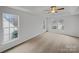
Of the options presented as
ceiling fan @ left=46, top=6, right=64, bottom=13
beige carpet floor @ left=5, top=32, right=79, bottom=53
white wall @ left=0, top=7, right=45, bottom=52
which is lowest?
beige carpet floor @ left=5, top=32, right=79, bottom=53

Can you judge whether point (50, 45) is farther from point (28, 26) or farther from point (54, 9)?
point (54, 9)

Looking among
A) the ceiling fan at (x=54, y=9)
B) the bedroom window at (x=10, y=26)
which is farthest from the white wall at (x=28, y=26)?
the ceiling fan at (x=54, y=9)

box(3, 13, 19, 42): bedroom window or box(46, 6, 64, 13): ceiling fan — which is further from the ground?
box(46, 6, 64, 13): ceiling fan

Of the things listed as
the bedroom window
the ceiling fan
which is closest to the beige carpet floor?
the bedroom window

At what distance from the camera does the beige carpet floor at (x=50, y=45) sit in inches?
77.5

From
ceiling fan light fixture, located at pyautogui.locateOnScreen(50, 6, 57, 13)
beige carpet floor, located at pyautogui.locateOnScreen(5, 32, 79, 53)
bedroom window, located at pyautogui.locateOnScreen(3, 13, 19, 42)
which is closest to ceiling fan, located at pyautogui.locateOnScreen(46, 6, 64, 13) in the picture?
ceiling fan light fixture, located at pyautogui.locateOnScreen(50, 6, 57, 13)

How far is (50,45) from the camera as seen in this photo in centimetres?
201

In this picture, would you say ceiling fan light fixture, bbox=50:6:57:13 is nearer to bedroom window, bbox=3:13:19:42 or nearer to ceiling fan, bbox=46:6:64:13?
ceiling fan, bbox=46:6:64:13

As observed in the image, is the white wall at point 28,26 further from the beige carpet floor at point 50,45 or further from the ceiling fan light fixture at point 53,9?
the ceiling fan light fixture at point 53,9

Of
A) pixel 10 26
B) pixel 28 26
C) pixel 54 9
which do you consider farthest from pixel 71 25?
pixel 10 26

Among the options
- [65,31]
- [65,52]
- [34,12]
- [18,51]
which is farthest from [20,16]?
[65,52]

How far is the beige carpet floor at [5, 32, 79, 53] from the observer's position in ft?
6.46
